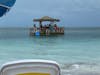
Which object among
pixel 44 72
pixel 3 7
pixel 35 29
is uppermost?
pixel 3 7

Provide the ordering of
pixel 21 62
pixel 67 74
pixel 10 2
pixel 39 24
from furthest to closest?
1. pixel 39 24
2. pixel 67 74
3. pixel 10 2
4. pixel 21 62

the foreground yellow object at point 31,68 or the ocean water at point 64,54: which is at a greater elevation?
the foreground yellow object at point 31,68

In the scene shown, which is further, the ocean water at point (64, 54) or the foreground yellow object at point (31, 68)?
the ocean water at point (64, 54)

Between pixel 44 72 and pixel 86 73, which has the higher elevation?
pixel 44 72

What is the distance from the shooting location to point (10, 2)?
9.50 feet

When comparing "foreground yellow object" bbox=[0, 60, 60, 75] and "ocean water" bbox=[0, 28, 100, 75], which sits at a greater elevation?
"foreground yellow object" bbox=[0, 60, 60, 75]

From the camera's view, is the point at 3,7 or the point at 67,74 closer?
the point at 3,7

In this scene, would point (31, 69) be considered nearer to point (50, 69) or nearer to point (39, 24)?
point (50, 69)

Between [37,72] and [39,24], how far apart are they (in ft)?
112

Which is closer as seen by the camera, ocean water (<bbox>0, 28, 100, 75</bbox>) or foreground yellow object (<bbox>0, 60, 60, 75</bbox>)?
foreground yellow object (<bbox>0, 60, 60, 75</bbox>)

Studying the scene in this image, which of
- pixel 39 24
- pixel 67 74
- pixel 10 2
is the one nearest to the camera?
pixel 10 2

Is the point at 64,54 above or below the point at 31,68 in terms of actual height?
below

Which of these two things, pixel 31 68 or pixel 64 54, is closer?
pixel 31 68

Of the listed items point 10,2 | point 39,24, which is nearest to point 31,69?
point 10,2
